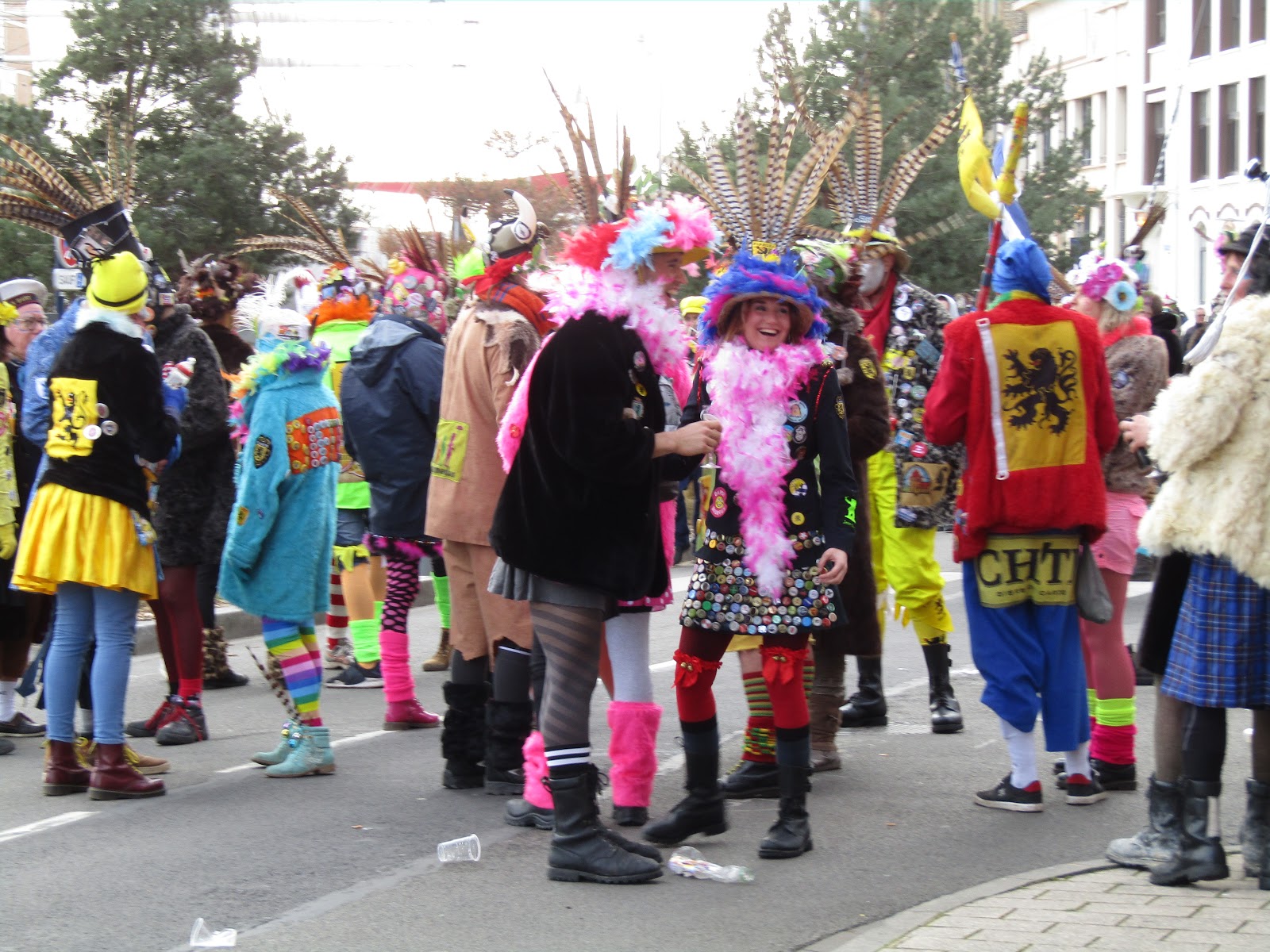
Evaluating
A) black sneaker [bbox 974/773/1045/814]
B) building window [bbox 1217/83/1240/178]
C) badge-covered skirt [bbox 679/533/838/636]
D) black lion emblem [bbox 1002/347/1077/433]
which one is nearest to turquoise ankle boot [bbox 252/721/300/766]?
badge-covered skirt [bbox 679/533/838/636]

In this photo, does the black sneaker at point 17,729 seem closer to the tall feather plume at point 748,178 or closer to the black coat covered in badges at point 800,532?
the black coat covered in badges at point 800,532

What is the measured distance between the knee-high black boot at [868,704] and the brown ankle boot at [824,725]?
91 centimetres

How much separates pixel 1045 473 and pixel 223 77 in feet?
67.9

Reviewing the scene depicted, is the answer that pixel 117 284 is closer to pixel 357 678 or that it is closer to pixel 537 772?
pixel 537 772

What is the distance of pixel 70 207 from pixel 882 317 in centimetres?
358

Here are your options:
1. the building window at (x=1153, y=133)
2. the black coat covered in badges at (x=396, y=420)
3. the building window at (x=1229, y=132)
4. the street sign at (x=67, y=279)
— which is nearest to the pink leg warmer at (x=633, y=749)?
the black coat covered in badges at (x=396, y=420)

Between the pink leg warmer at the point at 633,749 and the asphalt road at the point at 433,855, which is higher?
the pink leg warmer at the point at 633,749

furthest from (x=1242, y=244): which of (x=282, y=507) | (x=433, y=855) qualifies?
(x=282, y=507)

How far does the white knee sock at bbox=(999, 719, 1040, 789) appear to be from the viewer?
5.85 meters

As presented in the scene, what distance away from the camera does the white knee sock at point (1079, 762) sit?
5988 millimetres

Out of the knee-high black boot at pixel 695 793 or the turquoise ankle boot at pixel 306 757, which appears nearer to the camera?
the knee-high black boot at pixel 695 793

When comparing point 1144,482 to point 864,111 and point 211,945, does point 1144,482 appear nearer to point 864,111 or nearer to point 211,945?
point 864,111

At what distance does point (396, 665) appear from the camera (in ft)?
24.5

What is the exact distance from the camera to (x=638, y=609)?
202 inches
